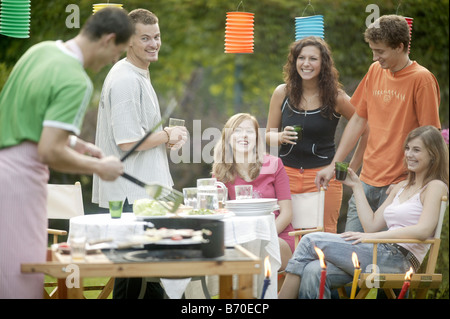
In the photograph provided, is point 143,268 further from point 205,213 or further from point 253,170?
point 253,170

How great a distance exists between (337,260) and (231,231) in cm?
75

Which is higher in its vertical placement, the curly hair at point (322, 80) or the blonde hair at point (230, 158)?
the curly hair at point (322, 80)

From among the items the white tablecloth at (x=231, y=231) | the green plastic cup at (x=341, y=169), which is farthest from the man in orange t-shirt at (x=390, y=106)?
the white tablecloth at (x=231, y=231)

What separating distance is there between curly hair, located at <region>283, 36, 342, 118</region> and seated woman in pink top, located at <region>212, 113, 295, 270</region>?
0.55 meters

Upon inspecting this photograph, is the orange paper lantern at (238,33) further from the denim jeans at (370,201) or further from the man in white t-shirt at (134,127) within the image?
the denim jeans at (370,201)

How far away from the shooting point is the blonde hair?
4.63m

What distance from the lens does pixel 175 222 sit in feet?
11.0

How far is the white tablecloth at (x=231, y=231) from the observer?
3598 mm

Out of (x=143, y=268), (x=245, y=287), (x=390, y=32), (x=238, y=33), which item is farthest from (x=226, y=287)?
(x=238, y=33)

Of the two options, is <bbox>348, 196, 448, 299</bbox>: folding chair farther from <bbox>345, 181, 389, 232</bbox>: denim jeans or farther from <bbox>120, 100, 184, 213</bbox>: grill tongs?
<bbox>120, 100, 184, 213</bbox>: grill tongs

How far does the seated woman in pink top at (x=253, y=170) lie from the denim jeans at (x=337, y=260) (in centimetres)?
40

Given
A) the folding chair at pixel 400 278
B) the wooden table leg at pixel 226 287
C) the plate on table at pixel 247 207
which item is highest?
the plate on table at pixel 247 207
